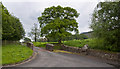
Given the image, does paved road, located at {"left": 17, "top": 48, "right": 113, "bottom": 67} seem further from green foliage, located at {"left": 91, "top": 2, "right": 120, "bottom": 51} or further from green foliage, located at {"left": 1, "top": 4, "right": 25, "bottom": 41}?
green foliage, located at {"left": 1, "top": 4, "right": 25, "bottom": 41}

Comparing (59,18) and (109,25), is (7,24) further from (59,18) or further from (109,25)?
(109,25)

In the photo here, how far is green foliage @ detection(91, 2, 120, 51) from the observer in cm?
745

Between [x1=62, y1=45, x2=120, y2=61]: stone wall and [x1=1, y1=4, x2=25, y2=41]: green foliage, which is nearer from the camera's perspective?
[x1=62, y1=45, x2=120, y2=61]: stone wall

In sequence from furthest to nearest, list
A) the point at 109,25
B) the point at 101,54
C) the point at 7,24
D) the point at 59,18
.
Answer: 1. the point at 59,18
2. the point at 7,24
3. the point at 101,54
4. the point at 109,25

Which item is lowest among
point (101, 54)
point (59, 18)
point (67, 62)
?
point (67, 62)

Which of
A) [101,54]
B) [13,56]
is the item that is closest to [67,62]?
[101,54]

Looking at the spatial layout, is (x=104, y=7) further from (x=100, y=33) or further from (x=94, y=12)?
(x=100, y=33)

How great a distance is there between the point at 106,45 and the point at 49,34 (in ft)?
47.1

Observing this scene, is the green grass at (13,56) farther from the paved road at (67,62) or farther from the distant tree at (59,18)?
the distant tree at (59,18)

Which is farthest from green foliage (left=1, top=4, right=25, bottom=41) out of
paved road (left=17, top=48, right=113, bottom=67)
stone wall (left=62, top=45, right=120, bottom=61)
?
stone wall (left=62, top=45, right=120, bottom=61)

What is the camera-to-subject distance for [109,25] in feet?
25.8

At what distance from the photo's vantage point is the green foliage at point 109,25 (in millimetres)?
7445

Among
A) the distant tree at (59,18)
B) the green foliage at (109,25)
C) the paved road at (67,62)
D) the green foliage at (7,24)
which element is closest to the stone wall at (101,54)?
the green foliage at (109,25)

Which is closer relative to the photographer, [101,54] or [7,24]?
[101,54]
